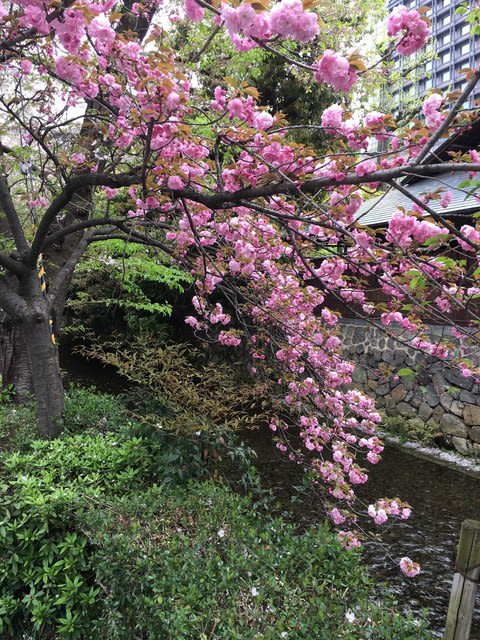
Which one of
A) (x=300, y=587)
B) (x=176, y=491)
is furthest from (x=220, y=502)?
(x=300, y=587)

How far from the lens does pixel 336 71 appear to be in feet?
5.63

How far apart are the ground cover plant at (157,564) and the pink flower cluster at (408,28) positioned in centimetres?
221

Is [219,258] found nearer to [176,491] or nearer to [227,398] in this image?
[227,398]

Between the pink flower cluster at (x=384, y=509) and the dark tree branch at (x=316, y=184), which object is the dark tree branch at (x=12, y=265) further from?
the pink flower cluster at (x=384, y=509)

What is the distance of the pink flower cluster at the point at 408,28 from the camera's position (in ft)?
5.86

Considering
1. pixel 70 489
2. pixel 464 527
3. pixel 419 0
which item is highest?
pixel 419 0

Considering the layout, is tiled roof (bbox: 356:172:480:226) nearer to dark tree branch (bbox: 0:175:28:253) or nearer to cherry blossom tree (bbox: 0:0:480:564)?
cherry blossom tree (bbox: 0:0:480:564)

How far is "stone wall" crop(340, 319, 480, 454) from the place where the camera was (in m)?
7.11

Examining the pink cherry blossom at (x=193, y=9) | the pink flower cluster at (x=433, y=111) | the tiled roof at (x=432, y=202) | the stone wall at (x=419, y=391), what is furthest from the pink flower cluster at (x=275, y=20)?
the tiled roof at (x=432, y=202)

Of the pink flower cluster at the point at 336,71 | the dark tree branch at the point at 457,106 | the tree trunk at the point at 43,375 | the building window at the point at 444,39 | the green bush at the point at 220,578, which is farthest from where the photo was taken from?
the building window at the point at 444,39

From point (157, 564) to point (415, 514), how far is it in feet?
13.1

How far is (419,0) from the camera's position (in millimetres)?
43906

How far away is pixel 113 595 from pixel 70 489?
767mm

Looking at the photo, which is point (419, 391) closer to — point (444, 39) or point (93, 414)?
point (93, 414)
